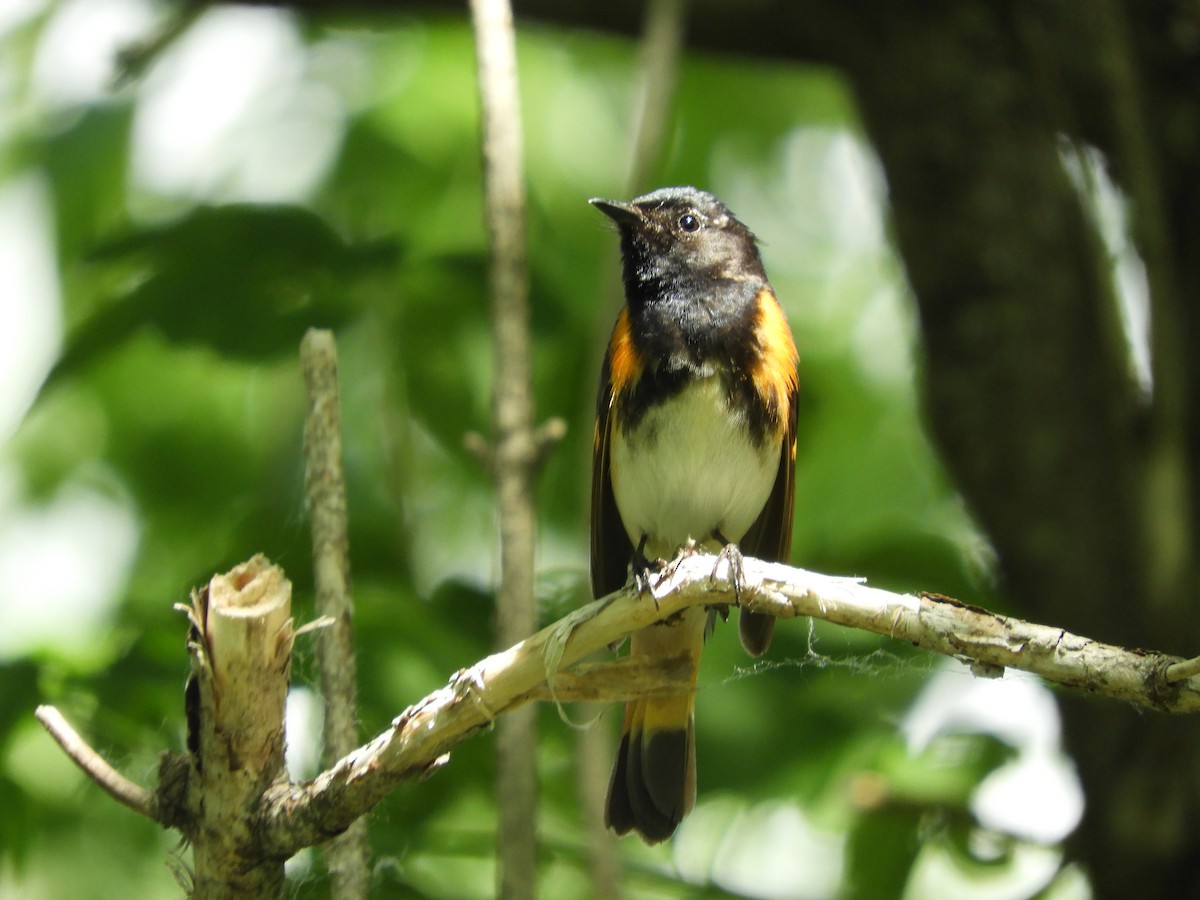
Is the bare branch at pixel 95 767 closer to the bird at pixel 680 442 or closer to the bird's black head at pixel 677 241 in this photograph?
the bird at pixel 680 442

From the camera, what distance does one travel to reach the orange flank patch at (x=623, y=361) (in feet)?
11.0

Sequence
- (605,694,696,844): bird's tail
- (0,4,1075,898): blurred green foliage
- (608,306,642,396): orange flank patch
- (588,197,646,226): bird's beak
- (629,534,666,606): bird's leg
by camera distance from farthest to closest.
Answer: (588,197,646,226): bird's beak → (608,306,642,396): orange flank patch → (605,694,696,844): bird's tail → (0,4,1075,898): blurred green foliage → (629,534,666,606): bird's leg

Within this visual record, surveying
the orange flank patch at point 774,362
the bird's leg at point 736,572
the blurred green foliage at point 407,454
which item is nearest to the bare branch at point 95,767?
the blurred green foliage at point 407,454

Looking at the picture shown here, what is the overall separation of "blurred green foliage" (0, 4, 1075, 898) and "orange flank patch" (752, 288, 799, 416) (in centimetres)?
42

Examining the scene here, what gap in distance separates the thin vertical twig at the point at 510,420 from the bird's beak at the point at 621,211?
629mm

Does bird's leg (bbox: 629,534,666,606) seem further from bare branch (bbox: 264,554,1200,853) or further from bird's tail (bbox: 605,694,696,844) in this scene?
bird's tail (bbox: 605,694,696,844)

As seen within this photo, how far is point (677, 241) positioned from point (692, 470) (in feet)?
2.65

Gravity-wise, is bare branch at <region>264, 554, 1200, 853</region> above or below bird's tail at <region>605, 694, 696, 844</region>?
above

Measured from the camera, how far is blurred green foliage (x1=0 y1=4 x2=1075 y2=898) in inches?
118

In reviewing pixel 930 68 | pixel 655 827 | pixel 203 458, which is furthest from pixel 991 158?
pixel 203 458

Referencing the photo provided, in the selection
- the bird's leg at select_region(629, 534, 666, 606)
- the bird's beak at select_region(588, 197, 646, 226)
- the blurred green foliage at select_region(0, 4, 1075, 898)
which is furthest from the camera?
the bird's beak at select_region(588, 197, 646, 226)

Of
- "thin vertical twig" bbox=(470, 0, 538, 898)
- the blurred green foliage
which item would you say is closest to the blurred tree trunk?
the blurred green foliage

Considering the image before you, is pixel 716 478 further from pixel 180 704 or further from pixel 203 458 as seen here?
pixel 203 458

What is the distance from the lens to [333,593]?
88.4 inches
